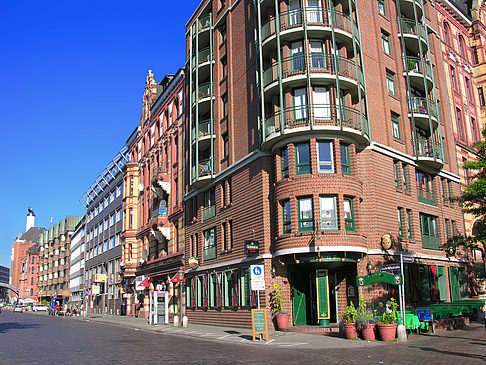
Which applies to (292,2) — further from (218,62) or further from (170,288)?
(170,288)

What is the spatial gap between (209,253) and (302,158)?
11792 mm

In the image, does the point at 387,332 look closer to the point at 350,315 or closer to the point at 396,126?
the point at 350,315

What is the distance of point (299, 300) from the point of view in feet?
86.4

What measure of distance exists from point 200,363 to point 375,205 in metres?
15.7

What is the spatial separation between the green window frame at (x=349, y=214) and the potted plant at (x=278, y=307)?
16.4 feet

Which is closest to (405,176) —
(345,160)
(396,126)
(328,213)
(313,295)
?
(396,126)

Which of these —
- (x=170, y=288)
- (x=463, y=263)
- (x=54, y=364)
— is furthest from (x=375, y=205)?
(x=170, y=288)

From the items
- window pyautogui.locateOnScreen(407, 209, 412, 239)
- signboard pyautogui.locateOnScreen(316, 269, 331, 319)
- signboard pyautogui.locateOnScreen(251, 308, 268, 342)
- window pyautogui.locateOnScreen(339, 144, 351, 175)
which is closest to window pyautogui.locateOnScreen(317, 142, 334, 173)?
window pyautogui.locateOnScreen(339, 144, 351, 175)

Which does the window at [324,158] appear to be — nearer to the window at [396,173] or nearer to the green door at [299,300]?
the window at [396,173]

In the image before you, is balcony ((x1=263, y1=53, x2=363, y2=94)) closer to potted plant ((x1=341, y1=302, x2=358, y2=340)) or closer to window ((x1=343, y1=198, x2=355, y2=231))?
window ((x1=343, y1=198, x2=355, y2=231))

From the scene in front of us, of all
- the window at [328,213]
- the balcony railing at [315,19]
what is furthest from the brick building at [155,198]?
the window at [328,213]

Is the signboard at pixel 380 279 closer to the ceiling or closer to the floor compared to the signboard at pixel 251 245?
closer to the floor

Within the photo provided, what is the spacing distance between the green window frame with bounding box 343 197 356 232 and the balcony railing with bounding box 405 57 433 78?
12246mm

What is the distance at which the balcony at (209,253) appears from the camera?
109 ft
